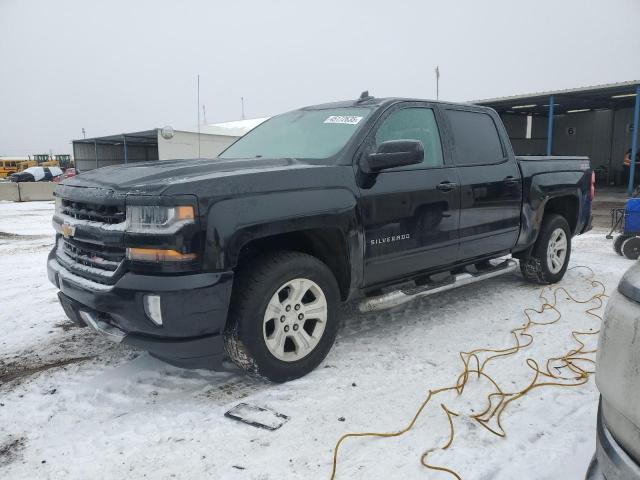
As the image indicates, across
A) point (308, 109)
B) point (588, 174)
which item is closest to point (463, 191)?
point (308, 109)

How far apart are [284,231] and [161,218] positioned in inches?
28.0

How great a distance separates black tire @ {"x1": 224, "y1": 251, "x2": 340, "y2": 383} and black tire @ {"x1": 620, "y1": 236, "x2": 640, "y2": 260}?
5392mm

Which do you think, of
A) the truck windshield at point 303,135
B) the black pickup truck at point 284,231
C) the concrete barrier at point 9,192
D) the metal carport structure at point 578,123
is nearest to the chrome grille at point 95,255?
the black pickup truck at point 284,231

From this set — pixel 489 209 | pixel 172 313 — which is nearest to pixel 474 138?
pixel 489 209

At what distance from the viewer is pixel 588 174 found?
18.8ft

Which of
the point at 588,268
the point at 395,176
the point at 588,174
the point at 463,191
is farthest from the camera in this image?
the point at 588,268

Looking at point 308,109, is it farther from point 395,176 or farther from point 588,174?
point 588,174

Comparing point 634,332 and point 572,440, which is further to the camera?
point 572,440

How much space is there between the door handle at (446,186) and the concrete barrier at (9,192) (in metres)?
19.7

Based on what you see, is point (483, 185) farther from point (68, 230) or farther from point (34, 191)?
point (34, 191)

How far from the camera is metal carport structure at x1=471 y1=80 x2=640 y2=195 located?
22.5m

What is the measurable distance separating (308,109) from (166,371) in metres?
2.43

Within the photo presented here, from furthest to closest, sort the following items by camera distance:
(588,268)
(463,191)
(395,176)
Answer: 1. (588,268)
2. (463,191)
3. (395,176)

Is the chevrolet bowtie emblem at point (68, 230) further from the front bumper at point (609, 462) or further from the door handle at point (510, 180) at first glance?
the door handle at point (510, 180)
